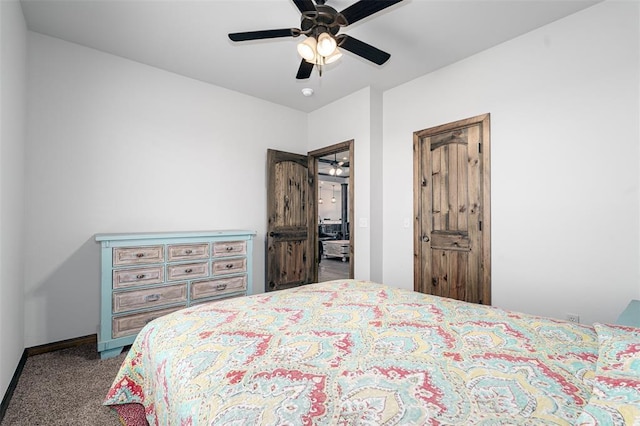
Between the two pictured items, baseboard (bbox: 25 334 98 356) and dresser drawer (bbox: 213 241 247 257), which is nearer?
baseboard (bbox: 25 334 98 356)

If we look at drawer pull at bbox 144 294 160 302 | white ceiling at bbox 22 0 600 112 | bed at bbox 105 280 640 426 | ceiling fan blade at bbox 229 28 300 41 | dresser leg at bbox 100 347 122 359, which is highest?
white ceiling at bbox 22 0 600 112

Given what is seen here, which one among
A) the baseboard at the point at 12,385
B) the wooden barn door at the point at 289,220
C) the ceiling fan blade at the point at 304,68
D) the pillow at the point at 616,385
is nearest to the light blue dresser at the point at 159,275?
the baseboard at the point at 12,385

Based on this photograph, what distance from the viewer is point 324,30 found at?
197cm

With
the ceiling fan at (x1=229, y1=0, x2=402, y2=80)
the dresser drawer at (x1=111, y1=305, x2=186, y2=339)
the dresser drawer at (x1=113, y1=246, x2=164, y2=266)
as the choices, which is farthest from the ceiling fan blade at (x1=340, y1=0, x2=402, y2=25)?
the dresser drawer at (x1=111, y1=305, x2=186, y2=339)

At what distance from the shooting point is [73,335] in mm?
2777

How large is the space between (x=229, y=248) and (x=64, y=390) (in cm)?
165

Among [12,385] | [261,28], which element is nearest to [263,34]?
[261,28]

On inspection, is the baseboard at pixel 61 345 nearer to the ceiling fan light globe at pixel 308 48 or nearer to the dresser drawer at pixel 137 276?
→ the dresser drawer at pixel 137 276

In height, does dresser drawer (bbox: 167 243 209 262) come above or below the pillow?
above

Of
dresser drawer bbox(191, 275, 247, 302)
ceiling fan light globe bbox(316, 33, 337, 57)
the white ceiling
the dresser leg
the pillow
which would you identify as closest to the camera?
the pillow

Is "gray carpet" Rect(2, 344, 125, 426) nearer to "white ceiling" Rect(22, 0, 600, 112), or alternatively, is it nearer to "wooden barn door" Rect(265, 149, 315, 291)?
"wooden barn door" Rect(265, 149, 315, 291)

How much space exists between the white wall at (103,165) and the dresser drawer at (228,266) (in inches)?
26.2

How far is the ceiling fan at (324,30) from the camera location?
5.94 ft

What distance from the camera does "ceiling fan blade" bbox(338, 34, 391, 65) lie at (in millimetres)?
2072
